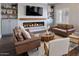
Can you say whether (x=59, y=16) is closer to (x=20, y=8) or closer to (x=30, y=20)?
(x=30, y=20)

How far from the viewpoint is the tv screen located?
2025mm

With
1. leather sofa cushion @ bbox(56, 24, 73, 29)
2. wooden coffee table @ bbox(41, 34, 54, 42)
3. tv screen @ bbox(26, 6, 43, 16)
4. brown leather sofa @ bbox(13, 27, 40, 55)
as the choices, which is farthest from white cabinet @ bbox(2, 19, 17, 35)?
leather sofa cushion @ bbox(56, 24, 73, 29)

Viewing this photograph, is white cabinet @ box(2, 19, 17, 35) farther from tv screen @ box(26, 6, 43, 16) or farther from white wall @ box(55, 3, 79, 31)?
white wall @ box(55, 3, 79, 31)

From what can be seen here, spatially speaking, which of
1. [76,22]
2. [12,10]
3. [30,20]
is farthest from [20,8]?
[76,22]

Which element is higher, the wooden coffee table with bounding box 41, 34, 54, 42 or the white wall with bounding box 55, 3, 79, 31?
the white wall with bounding box 55, 3, 79, 31

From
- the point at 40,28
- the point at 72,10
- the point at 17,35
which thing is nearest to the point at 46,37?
the point at 40,28

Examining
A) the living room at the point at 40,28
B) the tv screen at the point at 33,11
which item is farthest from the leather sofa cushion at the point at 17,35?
the tv screen at the point at 33,11

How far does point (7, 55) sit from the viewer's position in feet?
6.68

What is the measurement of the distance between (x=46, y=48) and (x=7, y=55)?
26.1 inches

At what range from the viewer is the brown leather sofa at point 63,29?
2035 mm

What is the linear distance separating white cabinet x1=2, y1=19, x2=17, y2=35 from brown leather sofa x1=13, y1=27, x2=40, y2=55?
139 mm

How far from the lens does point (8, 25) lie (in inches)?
78.1

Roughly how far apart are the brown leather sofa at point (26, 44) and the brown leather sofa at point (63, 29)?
Result: 0.33 m

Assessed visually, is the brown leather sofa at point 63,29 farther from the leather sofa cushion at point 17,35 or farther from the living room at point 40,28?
the leather sofa cushion at point 17,35
